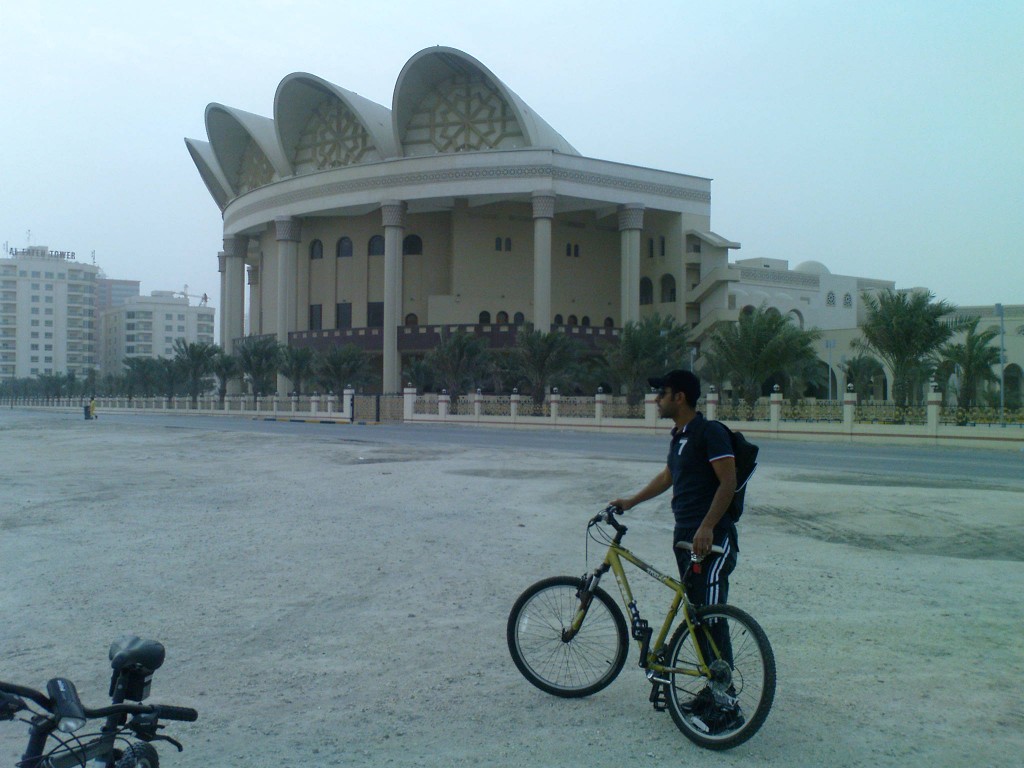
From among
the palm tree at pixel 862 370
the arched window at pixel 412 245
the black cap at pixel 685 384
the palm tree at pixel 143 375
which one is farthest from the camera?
the palm tree at pixel 143 375

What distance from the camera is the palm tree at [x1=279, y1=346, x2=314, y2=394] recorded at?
153 feet

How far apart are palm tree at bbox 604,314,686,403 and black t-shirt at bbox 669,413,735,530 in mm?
29483

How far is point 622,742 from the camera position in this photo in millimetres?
3486

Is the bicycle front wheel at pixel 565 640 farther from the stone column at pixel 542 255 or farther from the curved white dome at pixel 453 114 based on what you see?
the curved white dome at pixel 453 114

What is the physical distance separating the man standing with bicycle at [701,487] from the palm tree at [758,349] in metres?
27.2

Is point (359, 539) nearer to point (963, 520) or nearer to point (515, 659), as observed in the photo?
point (515, 659)

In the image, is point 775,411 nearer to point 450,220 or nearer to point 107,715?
point 107,715

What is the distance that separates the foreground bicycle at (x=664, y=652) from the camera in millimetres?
3441

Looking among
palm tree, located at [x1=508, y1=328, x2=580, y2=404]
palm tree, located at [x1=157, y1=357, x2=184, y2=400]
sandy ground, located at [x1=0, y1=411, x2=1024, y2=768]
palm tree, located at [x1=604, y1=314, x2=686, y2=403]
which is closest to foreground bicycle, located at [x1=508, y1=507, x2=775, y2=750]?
sandy ground, located at [x1=0, y1=411, x2=1024, y2=768]

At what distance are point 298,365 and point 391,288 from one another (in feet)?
21.7

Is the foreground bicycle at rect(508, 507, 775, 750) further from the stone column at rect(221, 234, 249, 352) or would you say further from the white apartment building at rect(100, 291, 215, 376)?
the white apartment building at rect(100, 291, 215, 376)

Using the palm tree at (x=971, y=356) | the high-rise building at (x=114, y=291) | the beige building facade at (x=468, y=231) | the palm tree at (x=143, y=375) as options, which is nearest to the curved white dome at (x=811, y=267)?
the beige building facade at (x=468, y=231)

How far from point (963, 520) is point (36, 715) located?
29.7ft

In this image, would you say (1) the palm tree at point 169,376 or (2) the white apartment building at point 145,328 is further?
(2) the white apartment building at point 145,328
